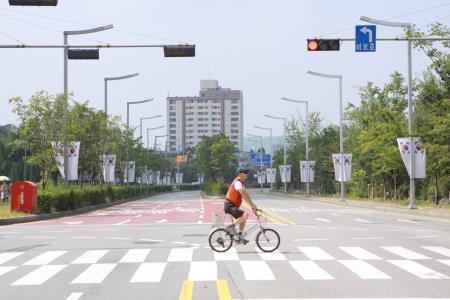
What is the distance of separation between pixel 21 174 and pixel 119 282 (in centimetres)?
8010

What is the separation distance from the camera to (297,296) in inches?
355

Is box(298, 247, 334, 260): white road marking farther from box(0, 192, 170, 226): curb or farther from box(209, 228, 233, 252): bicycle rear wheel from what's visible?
box(0, 192, 170, 226): curb

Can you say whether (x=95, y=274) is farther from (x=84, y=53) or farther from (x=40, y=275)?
(x=84, y=53)

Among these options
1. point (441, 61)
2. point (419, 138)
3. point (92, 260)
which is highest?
point (441, 61)

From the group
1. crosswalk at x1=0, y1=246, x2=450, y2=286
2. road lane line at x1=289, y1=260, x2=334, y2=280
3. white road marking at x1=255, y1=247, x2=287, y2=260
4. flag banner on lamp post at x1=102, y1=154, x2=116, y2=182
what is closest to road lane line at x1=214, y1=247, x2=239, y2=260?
crosswalk at x1=0, y1=246, x2=450, y2=286

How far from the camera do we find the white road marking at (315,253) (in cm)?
1350

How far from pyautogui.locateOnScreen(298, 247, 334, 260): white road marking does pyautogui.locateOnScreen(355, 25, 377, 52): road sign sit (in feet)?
35.2

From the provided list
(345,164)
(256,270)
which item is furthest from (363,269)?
(345,164)

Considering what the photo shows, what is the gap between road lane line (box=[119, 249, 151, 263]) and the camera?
13.2 metres

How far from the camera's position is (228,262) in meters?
12.8

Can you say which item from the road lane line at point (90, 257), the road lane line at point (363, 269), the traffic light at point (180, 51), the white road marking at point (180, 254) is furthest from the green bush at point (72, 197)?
the road lane line at point (363, 269)

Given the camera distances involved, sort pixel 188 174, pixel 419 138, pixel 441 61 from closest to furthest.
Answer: pixel 419 138, pixel 441 61, pixel 188 174

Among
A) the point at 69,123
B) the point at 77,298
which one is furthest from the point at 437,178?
the point at 77,298

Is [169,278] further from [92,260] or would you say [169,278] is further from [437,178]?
[437,178]
